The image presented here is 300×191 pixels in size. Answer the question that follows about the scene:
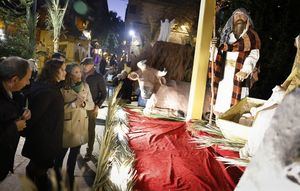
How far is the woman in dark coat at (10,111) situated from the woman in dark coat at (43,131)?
1.15 ft

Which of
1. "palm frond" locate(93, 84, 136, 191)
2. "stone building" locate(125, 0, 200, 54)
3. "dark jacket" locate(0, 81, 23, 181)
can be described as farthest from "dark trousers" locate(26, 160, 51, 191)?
"stone building" locate(125, 0, 200, 54)

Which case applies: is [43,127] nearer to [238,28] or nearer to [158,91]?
[158,91]

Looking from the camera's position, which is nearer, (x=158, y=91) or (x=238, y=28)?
(x=238, y=28)

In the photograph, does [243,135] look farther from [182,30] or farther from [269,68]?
[182,30]

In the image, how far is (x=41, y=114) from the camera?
2900 mm

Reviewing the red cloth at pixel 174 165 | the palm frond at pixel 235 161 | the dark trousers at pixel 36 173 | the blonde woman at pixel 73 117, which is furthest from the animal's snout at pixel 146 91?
the dark trousers at pixel 36 173

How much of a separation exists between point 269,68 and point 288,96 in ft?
22.9

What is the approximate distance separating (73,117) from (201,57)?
2.74m

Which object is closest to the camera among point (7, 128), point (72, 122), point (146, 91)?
point (7, 128)

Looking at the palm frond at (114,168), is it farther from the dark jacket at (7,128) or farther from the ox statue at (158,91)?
the ox statue at (158,91)

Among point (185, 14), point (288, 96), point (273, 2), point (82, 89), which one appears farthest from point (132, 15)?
point (288, 96)

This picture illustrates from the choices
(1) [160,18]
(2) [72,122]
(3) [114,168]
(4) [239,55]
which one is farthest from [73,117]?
(1) [160,18]

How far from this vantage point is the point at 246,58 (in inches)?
198

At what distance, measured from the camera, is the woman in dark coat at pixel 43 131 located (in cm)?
289
